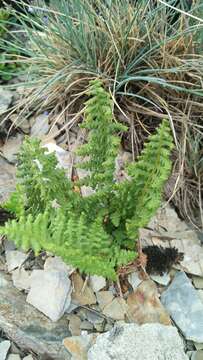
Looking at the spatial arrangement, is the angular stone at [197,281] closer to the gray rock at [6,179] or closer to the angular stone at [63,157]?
the angular stone at [63,157]

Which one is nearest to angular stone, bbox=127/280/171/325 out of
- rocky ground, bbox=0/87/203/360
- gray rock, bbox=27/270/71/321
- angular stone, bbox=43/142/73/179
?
rocky ground, bbox=0/87/203/360

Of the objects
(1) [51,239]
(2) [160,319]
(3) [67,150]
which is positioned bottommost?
(2) [160,319]

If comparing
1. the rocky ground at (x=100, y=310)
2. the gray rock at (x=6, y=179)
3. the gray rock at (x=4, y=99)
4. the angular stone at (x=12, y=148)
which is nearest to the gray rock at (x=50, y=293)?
the rocky ground at (x=100, y=310)

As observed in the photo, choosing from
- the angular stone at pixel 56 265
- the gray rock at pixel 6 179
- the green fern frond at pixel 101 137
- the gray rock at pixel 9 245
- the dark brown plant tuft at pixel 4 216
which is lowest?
the angular stone at pixel 56 265

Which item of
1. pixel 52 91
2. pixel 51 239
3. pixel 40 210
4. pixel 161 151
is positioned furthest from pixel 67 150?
pixel 51 239

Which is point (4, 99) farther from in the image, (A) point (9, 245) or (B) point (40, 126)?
(A) point (9, 245)

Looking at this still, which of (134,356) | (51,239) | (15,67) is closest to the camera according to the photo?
(51,239)

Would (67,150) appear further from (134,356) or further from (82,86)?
(134,356)

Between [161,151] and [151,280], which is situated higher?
[161,151]
